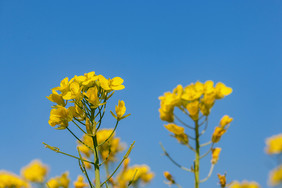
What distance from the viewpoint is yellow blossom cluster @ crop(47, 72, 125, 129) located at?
10.2 ft

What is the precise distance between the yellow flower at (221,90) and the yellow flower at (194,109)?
→ 0.98 ft

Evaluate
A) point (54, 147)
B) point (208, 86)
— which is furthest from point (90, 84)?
point (208, 86)

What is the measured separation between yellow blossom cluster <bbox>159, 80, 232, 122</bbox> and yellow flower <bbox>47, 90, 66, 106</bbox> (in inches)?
51.5

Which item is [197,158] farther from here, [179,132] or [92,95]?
[92,95]

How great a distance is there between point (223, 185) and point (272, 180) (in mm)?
6085

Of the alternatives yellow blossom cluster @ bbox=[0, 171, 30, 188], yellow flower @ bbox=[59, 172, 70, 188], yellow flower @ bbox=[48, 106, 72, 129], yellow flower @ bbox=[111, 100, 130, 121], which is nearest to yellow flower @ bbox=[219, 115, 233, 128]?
yellow flower @ bbox=[111, 100, 130, 121]

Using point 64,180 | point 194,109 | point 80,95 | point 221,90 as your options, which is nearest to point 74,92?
point 80,95

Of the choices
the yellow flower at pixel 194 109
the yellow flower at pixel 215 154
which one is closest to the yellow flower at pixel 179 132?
the yellow flower at pixel 194 109

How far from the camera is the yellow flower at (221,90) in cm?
394

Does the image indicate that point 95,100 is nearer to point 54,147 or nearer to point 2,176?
point 54,147

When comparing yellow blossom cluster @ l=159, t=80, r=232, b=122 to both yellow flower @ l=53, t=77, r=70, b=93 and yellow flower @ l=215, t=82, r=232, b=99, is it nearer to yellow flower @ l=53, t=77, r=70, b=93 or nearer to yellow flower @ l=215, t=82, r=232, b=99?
yellow flower @ l=215, t=82, r=232, b=99

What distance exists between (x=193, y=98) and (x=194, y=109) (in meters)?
0.15

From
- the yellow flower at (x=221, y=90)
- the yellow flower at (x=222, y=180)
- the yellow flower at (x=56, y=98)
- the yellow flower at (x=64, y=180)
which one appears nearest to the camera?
the yellow flower at (x=56, y=98)

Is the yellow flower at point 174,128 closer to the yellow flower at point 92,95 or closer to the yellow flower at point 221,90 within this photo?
the yellow flower at point 221,90
